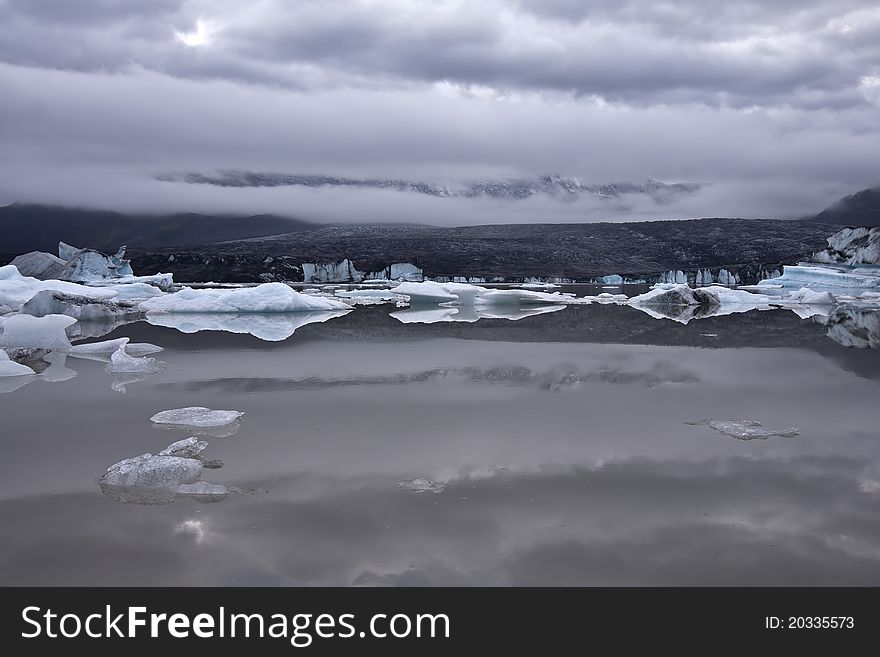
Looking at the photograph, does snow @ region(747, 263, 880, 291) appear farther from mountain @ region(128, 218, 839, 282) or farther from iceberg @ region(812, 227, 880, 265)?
mountain @ region(128, 218, 839, 282)

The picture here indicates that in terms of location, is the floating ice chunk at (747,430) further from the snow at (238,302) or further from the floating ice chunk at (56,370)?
the snow at (238,302)

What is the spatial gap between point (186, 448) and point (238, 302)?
14477mm

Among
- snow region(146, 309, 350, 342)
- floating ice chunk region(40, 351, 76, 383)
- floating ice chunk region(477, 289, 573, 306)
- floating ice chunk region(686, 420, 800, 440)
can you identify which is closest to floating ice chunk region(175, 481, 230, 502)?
floating ice chunk region(686, 420, 800, 440)

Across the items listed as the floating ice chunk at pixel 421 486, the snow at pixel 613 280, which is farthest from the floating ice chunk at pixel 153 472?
the snow at pixel 613 280

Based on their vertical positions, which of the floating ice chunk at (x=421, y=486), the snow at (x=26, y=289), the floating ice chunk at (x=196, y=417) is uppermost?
the snow at (x=26, y=289)

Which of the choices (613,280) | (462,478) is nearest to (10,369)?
(462,478)

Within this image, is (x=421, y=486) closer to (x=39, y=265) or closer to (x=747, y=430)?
(x=747, y=430)

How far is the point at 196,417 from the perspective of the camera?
5.72 meters

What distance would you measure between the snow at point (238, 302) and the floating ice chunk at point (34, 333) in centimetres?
731

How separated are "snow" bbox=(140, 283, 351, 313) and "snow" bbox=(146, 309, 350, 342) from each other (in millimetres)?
233

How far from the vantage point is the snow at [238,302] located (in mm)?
18578
